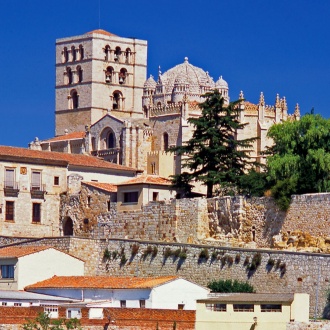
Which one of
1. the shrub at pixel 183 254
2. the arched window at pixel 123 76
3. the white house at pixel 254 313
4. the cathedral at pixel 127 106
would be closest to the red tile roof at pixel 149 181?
the shrub at pixel 183 254

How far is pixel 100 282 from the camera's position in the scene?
2562 inches

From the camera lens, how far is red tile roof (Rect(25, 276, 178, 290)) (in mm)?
63272

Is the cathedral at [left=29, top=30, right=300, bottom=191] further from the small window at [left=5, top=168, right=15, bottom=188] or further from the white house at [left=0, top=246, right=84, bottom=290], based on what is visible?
the white house at [left=0, top=246, right=84, bottom=290]

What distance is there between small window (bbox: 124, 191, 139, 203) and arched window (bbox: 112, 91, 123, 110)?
50.1 meters

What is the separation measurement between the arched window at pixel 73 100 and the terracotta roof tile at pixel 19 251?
195ft

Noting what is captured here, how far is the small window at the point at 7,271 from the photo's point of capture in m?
68.4

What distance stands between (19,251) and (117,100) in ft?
204

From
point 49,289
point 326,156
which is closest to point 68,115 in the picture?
point 326,156

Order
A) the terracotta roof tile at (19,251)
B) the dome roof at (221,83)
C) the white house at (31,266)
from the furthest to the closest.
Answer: the dome roof at (221,83), the terracotta roof tile at (19,251), the white house at (31,266)

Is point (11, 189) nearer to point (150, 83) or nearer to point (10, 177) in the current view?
point (10, 177)

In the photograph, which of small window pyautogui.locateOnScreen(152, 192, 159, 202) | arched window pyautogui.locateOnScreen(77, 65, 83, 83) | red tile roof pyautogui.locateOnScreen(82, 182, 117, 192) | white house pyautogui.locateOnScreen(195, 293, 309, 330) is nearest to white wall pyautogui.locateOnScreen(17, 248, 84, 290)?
small window pyautogui.locateOnScreen(152, 192, 159, 202)

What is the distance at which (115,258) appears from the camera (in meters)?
71.9

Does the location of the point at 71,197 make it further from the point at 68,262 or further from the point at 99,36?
the point at 99,36

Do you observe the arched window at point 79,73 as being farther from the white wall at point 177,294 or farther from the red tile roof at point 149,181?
the white wall at point 177,294
